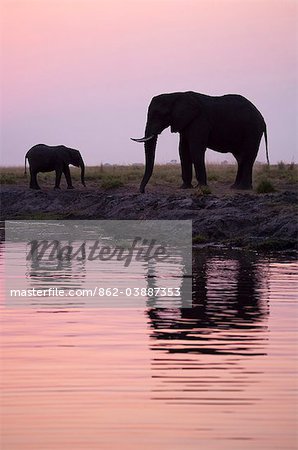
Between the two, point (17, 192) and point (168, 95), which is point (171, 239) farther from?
point (17, 192)

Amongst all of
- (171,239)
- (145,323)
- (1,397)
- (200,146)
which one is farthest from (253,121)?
(1,397)

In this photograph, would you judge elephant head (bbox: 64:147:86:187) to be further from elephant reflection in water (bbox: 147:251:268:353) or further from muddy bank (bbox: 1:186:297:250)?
elephant reflection in water (bbox: 147:251:268:353)

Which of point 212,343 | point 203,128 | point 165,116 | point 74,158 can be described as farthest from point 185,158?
point 212,343

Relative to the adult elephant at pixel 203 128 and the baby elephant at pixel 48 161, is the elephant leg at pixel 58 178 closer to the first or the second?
the baby elephant at pixel 48 161

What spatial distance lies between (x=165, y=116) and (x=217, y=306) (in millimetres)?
20923

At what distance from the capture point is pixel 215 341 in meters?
12.9

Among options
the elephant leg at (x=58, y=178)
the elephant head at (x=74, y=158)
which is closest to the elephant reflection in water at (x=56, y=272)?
the elephant leg at (x=58, y=178)

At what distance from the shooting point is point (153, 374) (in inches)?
435

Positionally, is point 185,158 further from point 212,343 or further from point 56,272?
point 212,343

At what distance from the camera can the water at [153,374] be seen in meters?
9.00

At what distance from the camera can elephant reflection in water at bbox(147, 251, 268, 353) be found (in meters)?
13.8

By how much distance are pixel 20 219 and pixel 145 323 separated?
23.4 metres

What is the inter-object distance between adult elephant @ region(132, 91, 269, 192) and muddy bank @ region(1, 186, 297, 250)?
1119 millimetres

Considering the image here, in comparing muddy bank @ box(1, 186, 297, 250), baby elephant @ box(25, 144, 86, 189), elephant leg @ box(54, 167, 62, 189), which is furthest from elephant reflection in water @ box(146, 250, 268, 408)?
baby elephant @ box(25, 144, 86, 189)
